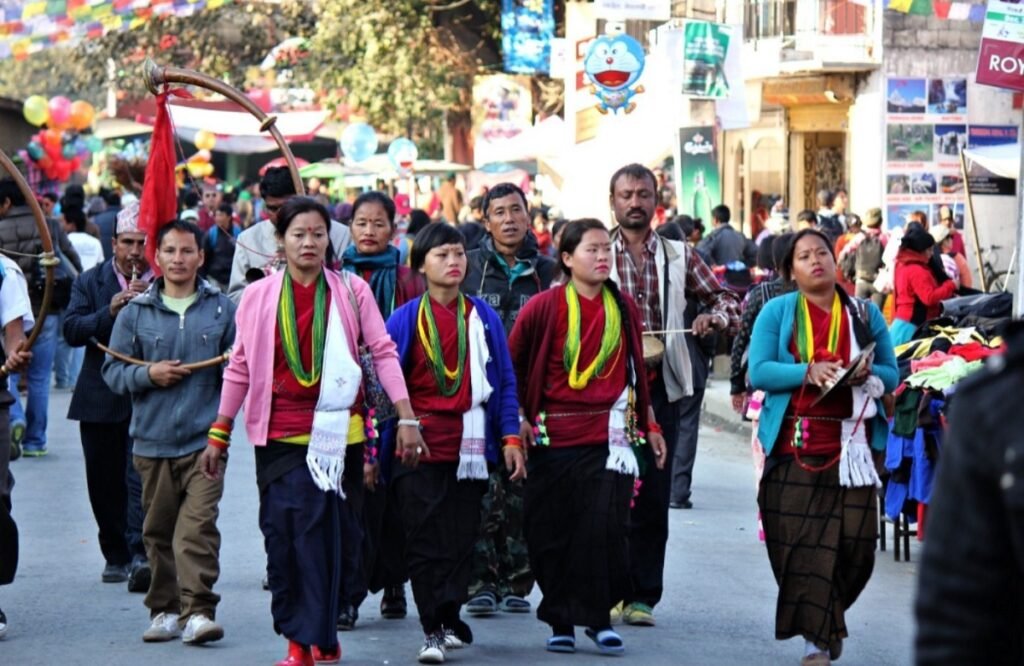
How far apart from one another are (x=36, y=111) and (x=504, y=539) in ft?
78.3

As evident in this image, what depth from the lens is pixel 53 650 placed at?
25.7 ft

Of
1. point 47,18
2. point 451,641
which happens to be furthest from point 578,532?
point 47,18

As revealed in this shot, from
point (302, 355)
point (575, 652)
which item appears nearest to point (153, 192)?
point (302, 355)

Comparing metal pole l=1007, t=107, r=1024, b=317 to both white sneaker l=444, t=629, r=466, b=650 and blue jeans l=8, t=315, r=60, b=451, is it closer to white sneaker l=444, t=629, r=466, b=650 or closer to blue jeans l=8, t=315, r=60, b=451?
white sneaker l=444, t=629, r=466, b=650

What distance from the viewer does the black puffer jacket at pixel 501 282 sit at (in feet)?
29.3

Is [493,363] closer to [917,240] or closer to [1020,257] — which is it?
[1020,257]

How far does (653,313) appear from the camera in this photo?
8766 mm

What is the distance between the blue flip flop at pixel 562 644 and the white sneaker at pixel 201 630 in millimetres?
1361

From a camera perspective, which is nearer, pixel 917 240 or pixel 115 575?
pixel 115 575

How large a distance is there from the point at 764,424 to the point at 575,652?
1236mm

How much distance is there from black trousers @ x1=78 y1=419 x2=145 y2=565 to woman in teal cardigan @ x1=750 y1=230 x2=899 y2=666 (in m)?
3.18

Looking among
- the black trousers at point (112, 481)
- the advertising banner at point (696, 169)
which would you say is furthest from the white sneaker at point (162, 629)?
the advertising banner at point (696, 169)

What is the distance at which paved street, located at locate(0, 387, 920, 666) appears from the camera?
7.79m

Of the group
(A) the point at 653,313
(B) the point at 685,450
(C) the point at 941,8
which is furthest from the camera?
(C) the point at 941,8
